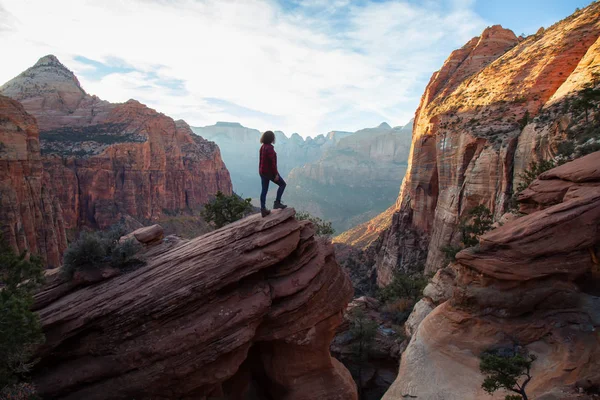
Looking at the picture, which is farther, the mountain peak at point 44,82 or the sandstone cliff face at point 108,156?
the mountain peak at point 44,82

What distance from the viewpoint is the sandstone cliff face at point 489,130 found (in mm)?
27953

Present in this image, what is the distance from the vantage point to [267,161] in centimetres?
1069

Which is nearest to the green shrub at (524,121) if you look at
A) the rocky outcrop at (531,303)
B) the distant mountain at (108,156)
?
the rocky outcrop at (531,303)

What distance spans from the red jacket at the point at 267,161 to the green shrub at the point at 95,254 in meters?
5.52

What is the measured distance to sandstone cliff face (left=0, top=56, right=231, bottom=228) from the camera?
62.5 meters

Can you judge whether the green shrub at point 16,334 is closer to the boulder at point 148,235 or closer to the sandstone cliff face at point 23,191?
the boulder at point 148,235

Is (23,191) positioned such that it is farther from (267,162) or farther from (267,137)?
(267,137)

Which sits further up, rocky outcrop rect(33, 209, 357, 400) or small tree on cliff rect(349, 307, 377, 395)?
rocky outcrop rect(33, 209, 357, 400)

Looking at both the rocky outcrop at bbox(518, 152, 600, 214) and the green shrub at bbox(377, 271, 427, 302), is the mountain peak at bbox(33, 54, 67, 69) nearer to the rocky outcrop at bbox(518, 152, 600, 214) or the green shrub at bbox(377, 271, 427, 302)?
the green shrub at bbox(377, 271, 427, 302)

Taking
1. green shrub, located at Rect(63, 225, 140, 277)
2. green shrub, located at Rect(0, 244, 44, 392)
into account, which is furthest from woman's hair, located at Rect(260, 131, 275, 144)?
green shrub, located at Rect(0, 244, 44, 392)

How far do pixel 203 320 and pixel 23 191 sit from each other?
130 feet

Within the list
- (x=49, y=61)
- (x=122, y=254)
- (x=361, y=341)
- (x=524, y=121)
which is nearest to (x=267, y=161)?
(x=122, y=254)

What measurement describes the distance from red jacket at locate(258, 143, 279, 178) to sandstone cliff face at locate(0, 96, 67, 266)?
3499 centimetres

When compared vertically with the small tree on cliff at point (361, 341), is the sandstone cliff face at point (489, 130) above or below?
above
